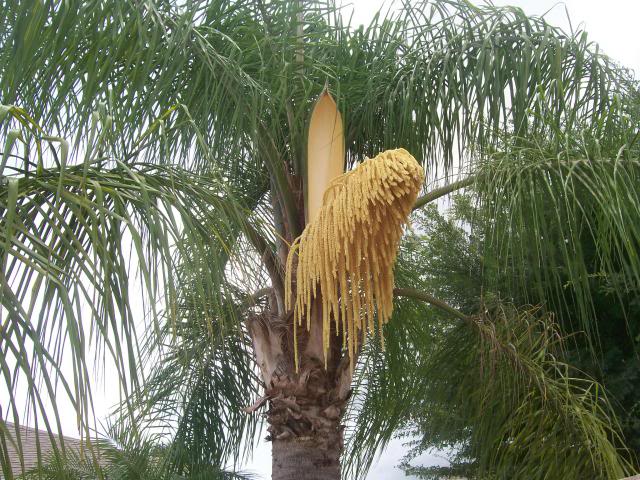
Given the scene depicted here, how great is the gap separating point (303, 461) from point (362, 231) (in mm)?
1788

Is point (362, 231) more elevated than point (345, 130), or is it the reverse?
point (345, 130)

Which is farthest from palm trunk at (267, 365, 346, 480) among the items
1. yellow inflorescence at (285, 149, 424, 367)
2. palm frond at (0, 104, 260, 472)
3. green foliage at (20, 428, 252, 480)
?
green foliage at (20, 428, 252, 480)

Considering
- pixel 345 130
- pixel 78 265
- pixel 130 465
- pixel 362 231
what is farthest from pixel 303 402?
pixel 130 465

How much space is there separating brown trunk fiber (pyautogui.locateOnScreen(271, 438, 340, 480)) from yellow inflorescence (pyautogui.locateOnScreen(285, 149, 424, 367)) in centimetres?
148

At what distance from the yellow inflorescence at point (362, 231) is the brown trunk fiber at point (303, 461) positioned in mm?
1479

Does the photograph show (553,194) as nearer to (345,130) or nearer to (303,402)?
(345,130)

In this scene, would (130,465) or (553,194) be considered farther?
(130,465)

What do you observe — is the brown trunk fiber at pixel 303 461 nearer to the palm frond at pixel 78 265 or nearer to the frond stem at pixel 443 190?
the frond stem at pixel 443 190

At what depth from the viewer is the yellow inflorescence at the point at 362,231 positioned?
2.27 meters

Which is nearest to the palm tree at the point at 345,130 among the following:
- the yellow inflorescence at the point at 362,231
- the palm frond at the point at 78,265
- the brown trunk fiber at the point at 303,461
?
the brown trunk fiber at the point at 303,461

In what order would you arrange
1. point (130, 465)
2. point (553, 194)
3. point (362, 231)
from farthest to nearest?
point (130, 465), point (553, 194), point (362, 231)

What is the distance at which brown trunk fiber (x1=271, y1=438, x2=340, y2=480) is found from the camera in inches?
151

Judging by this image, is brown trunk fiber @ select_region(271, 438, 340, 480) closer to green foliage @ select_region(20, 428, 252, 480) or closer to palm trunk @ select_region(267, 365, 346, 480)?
palm trunk @ select_region(267, 365, 346, 480)

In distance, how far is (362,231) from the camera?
236 cm
